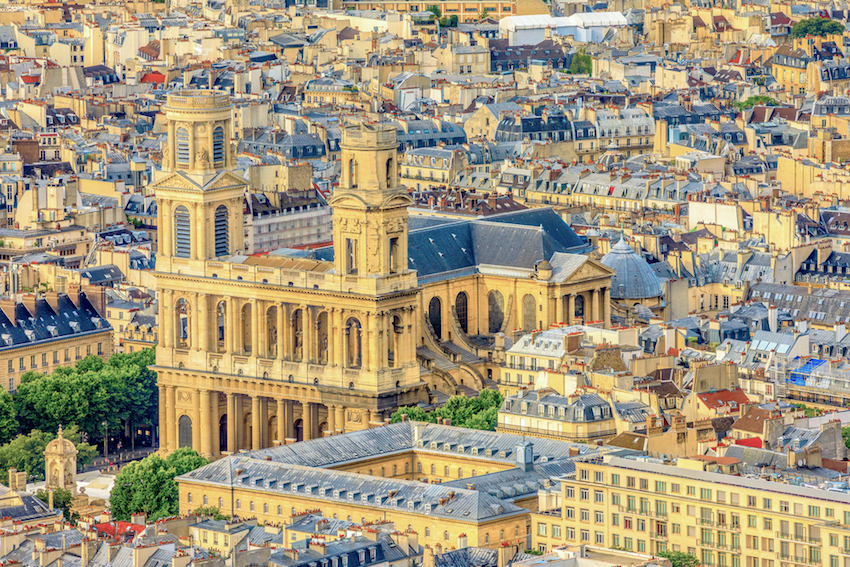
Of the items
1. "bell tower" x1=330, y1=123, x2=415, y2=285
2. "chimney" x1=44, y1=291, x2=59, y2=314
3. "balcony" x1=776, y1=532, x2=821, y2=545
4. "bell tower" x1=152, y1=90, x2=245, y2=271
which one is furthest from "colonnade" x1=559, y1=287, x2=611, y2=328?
"balcony" x1=776, y1=532, x2=821, y2=545

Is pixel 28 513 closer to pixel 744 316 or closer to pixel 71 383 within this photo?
pixel 71 383

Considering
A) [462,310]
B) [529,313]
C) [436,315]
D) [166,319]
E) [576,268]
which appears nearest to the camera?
[166,319]

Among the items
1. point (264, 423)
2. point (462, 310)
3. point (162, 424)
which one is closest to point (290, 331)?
point (264, 423)

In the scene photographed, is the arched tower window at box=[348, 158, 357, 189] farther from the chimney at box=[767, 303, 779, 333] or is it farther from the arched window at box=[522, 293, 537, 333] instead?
the chimney at box=[767, 303, 779, 333]

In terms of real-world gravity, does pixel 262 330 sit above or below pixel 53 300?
above

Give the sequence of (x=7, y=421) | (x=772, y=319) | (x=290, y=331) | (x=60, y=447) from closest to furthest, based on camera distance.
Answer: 1. (x=60, y=447)
2. (x=290, y=331)
3. (x=7, y=421)
4. (x=772, y=319)

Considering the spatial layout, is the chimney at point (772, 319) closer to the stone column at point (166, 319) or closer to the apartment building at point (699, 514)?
the stone column at point (166, 319)

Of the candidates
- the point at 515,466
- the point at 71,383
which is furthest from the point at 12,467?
the point at 515,466

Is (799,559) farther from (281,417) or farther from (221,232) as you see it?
(221,232)
